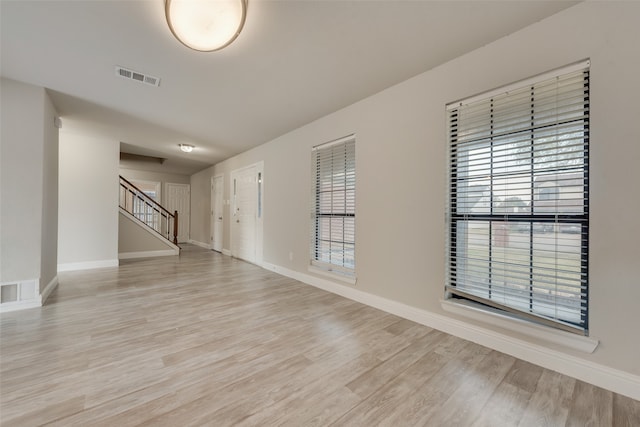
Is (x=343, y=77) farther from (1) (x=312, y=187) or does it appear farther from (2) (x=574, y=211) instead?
(2) (x=574, y=211)

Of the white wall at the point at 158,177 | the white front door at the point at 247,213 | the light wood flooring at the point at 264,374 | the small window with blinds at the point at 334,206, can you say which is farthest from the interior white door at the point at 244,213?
the white wall at the point at 158,177

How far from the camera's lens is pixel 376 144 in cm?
304

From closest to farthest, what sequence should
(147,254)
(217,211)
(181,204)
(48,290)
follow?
(48,290), (147,254), (217,211), (181,204)

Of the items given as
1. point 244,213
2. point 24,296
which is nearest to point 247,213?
point 244,213

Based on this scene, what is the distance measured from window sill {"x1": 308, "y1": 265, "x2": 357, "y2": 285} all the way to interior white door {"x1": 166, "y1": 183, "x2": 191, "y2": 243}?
687 centimetres

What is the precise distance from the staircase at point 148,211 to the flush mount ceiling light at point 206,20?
240 inches

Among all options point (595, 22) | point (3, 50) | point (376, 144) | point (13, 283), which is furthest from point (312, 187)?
point (13, 283)

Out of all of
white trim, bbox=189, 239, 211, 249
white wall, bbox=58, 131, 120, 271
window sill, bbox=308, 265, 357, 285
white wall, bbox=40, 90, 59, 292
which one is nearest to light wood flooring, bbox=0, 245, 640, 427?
window sill, bbox=308, 265, 357, 285

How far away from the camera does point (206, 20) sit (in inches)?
66.2

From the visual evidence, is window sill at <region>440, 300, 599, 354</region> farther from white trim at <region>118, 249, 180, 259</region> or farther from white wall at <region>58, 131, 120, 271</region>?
white trim at <region>118, 249, 180, 259</region>

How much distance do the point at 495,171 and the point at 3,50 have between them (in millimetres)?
4483

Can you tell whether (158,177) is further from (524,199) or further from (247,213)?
(524,199)

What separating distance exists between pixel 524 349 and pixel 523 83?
2.06 m

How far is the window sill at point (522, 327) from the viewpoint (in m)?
1.70
